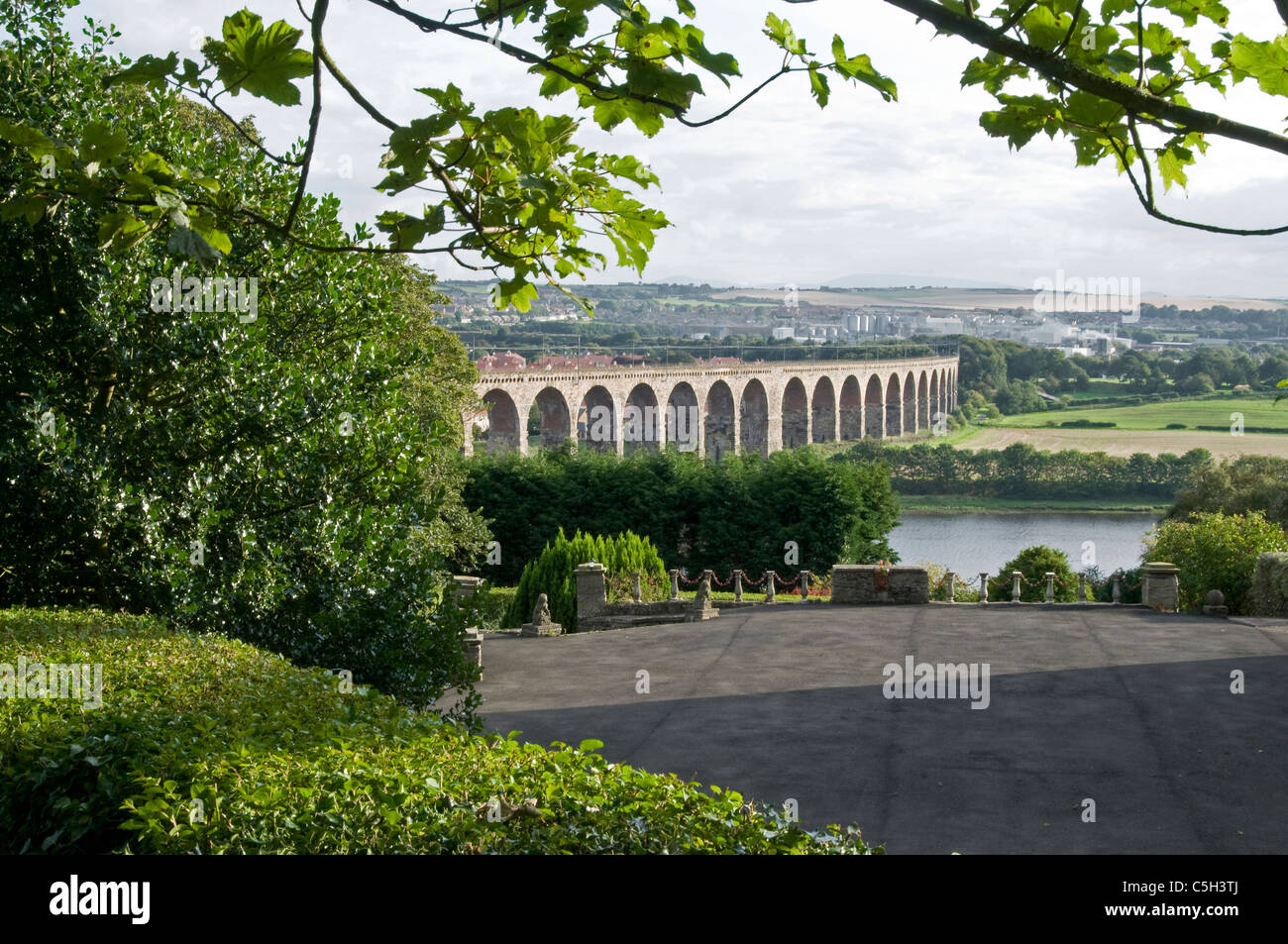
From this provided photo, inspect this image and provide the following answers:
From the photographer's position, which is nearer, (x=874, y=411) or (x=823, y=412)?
(x=823, y=412)

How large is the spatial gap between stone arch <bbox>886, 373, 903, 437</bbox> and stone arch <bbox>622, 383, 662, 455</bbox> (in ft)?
99.4

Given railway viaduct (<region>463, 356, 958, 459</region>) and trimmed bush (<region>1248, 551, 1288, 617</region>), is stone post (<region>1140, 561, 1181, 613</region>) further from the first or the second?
railway viaduct (<region>463, 356, 958, 459</region>)

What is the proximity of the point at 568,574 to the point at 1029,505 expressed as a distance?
58.4 metres

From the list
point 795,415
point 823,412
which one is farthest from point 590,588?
point 823,412

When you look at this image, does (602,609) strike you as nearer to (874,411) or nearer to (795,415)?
(795,415)

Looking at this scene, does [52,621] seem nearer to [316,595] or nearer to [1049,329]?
[316,595]

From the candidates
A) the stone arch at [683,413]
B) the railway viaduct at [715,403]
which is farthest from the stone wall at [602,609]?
the stone arch at [683,413]

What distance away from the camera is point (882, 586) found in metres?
20.1

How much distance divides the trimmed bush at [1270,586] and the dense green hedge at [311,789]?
626 inches

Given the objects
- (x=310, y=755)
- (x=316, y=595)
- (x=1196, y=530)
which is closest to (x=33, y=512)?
(x=316, y=595)

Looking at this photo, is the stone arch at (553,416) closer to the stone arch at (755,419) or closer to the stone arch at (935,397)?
the stone arch at (755,419)

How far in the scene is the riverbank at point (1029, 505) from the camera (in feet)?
235
